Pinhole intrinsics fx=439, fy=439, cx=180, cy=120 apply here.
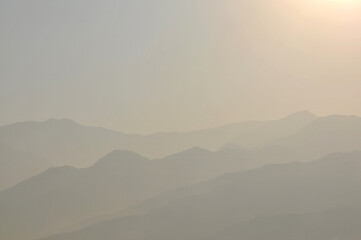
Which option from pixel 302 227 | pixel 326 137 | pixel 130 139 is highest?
pixel 130 139

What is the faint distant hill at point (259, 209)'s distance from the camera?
4.25ft

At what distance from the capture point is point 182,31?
4.67ft

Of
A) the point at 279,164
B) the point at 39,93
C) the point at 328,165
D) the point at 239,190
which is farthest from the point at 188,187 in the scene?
the point at 39,93

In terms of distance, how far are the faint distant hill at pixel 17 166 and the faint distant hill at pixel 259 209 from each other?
0.21 meters

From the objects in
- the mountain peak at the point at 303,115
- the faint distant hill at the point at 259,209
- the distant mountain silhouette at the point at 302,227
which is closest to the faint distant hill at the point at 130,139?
the mountain peak at the point at 303,115

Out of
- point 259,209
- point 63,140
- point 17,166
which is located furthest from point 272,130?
point 17,166

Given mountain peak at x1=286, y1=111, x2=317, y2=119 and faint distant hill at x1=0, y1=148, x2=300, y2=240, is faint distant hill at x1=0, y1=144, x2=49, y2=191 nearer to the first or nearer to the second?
faint distant hill at x1=0, y1=148, x2=300, y2=240

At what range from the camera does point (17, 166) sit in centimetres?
138

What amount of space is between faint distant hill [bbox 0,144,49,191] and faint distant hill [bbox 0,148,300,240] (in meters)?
0.03

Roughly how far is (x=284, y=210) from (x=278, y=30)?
0.57m

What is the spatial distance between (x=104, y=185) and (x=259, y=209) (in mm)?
474

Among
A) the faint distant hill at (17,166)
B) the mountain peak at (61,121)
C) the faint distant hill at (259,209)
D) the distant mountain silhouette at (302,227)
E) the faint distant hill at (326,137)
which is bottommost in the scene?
the distant mountain silhouette at (302,227)

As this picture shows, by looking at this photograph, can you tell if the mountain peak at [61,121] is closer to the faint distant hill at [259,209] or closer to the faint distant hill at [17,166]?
the faint distant hill at [17,166]

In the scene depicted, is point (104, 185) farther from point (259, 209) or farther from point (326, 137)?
point (326, 137)
